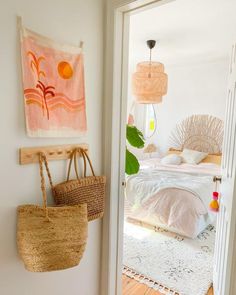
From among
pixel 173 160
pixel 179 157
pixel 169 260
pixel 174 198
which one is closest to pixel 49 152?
pixel 169 260

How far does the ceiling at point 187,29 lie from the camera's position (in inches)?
92.4

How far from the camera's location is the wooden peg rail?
109cm

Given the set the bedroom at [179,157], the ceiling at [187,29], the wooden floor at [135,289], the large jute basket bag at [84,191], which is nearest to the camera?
the large jute basket bag at [84,191]

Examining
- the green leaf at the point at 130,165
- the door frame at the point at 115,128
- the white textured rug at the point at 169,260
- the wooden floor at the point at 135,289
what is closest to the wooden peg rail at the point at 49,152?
the door frame at the point at 115,128

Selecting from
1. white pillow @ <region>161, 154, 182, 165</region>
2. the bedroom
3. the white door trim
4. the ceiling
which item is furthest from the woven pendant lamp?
white pillow @ <region>161, 154, 182, 165</region>

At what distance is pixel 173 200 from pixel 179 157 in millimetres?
1738

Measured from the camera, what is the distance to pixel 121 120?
148cm

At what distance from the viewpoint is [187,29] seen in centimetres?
290

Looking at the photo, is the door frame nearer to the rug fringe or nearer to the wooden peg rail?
the wooden peg rail

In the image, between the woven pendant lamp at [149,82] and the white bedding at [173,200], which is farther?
the woven pendant lamp at [149,82]

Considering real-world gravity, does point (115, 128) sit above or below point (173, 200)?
above

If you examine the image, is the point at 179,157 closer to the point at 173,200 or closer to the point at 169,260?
the point at 173,200

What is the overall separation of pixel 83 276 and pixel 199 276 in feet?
3.94

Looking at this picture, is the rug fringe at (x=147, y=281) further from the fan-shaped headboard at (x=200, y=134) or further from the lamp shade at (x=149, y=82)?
the fan-shaped headboard at (x=200, y=134)
